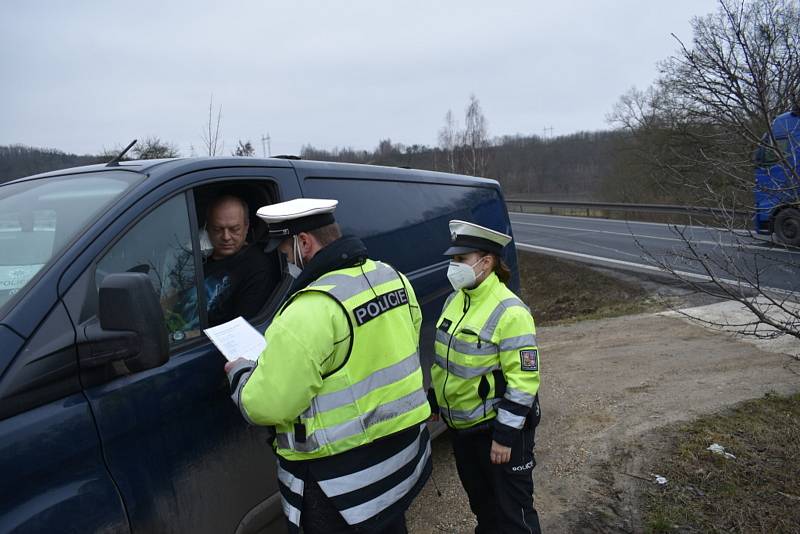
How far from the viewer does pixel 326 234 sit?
6.73 feet

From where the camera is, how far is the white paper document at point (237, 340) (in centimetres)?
198

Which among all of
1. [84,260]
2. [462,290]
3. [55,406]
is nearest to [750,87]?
[462,290]

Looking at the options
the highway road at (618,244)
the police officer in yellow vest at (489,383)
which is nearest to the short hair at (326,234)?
the police officer in yellow vest at (489,383)

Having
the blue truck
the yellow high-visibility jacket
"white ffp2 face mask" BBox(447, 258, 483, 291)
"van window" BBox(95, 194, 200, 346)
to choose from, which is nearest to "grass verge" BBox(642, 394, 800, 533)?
the yellow high-visibility jacket

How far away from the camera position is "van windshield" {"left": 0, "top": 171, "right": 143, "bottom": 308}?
6.06 ft

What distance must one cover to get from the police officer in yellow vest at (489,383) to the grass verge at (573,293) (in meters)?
6.83

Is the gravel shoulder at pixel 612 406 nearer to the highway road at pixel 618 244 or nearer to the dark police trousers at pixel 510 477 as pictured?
the dark police trousers at pixel 510 477

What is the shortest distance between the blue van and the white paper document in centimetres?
11

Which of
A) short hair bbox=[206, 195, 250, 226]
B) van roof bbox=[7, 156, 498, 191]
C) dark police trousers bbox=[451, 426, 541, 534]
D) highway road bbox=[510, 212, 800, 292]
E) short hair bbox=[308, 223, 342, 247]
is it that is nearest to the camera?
short hair bbox=[308, 223, 342, 247]

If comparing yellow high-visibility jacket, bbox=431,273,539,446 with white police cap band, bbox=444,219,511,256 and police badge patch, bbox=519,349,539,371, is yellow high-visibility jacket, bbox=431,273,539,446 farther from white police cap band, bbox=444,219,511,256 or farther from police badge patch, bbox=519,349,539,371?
white police cap band, bbox=444,219,511,256

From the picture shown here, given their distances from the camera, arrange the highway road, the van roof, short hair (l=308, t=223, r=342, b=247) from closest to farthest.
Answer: short hair (l=308, t=223, r=342, b=247) → the van roof → the highway road

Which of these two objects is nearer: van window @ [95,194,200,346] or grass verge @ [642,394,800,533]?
van window @ [95,194,200,346]

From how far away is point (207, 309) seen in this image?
2307mm

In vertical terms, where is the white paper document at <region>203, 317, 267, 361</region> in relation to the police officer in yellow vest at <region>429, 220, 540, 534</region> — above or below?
above
